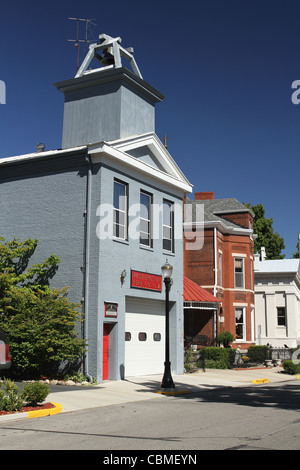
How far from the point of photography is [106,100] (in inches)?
→ 851

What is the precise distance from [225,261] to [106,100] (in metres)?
17.1

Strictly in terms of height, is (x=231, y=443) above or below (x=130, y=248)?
below

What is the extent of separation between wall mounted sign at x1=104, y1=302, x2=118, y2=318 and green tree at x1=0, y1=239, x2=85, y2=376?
103cm

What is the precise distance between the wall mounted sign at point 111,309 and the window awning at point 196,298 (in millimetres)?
8015

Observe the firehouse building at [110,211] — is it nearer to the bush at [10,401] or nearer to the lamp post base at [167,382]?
the lamp post base at [167,382]

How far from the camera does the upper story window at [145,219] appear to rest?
21.3 metres

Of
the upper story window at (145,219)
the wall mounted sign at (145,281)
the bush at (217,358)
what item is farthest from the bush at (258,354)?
the upper story window at (145,219)

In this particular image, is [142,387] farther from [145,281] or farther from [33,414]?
[33,414]

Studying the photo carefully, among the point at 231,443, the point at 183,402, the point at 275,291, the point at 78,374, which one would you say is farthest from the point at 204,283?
the point at 231,443

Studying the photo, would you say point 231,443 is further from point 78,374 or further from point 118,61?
point 118,61

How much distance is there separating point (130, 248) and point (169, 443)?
486 inches

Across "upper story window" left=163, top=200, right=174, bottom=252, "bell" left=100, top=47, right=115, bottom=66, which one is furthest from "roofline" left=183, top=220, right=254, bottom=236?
"bell" left=100, top=47, right=115, bottom=66

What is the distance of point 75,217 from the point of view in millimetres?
19156
